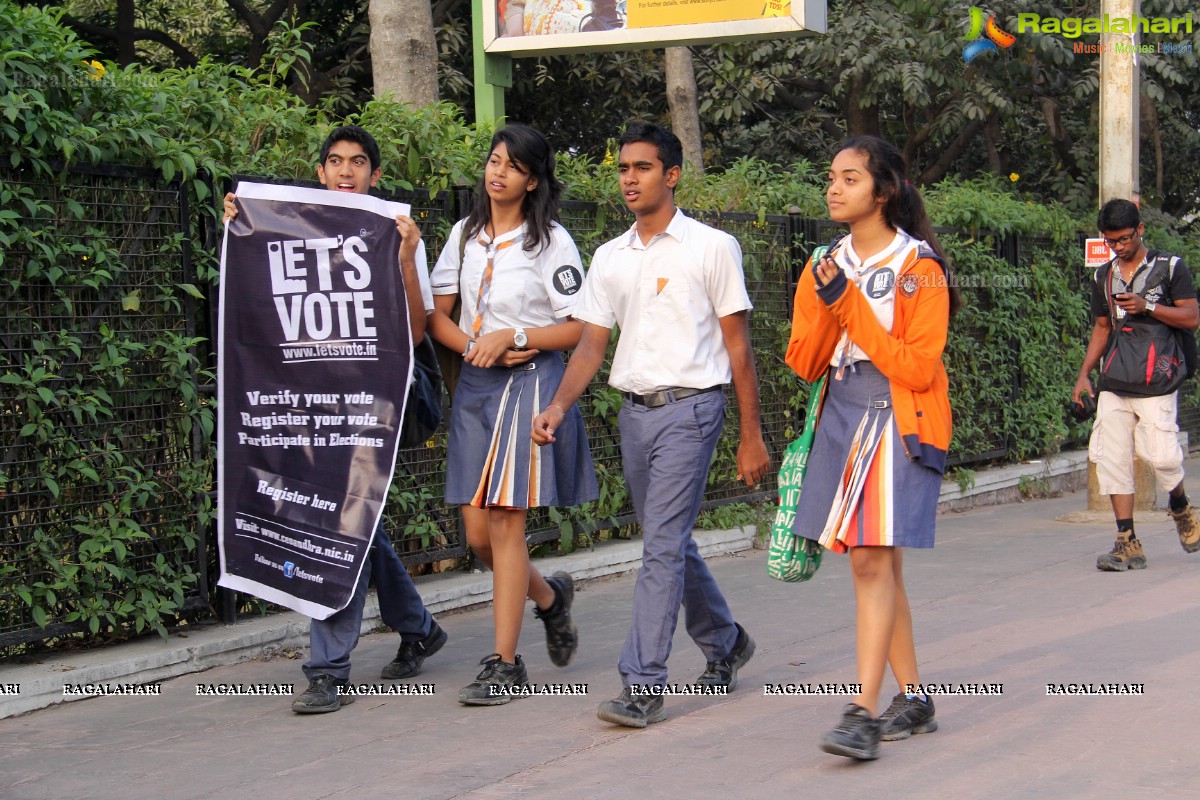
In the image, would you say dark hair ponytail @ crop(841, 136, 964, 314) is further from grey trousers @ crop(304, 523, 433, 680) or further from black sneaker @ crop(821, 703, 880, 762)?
grey trousers @ crop(304, 523, 433, 680)

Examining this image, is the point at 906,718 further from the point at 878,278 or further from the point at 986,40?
the point at 986,40

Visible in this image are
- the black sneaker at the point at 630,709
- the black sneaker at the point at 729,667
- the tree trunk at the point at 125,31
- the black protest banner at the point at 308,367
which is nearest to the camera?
the black sneaker at the point at 630,709

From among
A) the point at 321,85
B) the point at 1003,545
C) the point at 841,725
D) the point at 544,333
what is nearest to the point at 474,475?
the point at 544,333

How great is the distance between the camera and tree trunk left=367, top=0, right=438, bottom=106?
1036 centimetres

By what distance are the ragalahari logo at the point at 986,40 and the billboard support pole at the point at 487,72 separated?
7.12 m

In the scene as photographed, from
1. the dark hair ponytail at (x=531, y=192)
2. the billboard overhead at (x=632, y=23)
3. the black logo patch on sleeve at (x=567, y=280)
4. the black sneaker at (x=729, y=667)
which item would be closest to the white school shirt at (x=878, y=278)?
the black logo patch on sleeve at (x=567, y=280)

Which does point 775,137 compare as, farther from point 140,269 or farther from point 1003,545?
point 140,269

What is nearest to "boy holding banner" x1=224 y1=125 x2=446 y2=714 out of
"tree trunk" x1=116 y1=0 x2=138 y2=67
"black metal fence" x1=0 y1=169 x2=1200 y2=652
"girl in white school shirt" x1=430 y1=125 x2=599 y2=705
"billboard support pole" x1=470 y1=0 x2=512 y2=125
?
"girl in white school shirt" x1=430 y1=125 x2=599 y2=705

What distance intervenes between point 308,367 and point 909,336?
232 cm

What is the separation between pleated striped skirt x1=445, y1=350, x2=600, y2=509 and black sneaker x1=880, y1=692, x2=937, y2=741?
145 cm

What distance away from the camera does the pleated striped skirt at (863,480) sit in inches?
186

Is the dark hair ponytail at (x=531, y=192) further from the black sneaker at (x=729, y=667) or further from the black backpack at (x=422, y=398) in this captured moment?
the black sneaker at (x=729, y=667)

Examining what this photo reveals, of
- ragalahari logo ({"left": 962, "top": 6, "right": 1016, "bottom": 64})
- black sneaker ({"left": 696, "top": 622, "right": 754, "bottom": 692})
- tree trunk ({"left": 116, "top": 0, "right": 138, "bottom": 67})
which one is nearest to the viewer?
black sneaker ({"left": 696, "top": 622, "right": 754, "bottom": 692})

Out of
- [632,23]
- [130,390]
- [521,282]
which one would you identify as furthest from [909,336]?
[632,23]
